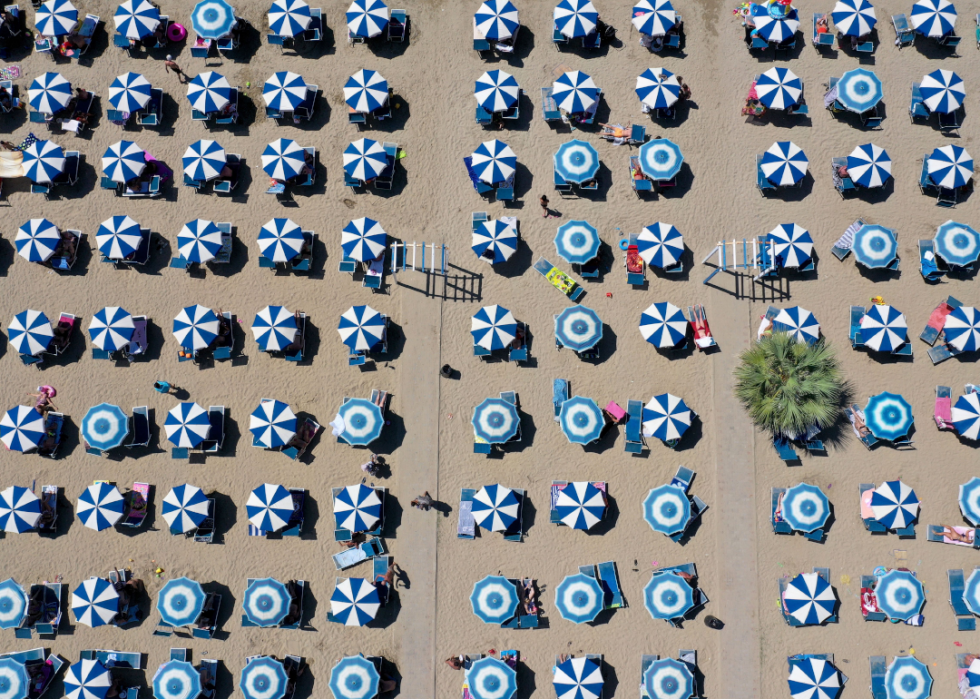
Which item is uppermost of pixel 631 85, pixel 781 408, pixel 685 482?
pixel 631 85

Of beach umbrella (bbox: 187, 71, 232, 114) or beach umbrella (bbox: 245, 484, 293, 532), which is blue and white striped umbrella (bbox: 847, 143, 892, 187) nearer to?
beach umbrella (bbox: 187, 71, 232, 114)

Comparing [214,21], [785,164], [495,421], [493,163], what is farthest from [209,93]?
[785,164]

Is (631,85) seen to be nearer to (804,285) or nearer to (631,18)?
(631,18)

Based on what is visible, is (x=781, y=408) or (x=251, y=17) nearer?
(x=781, y=408)

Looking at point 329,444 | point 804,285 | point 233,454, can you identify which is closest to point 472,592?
point 329,444

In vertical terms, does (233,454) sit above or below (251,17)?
below
